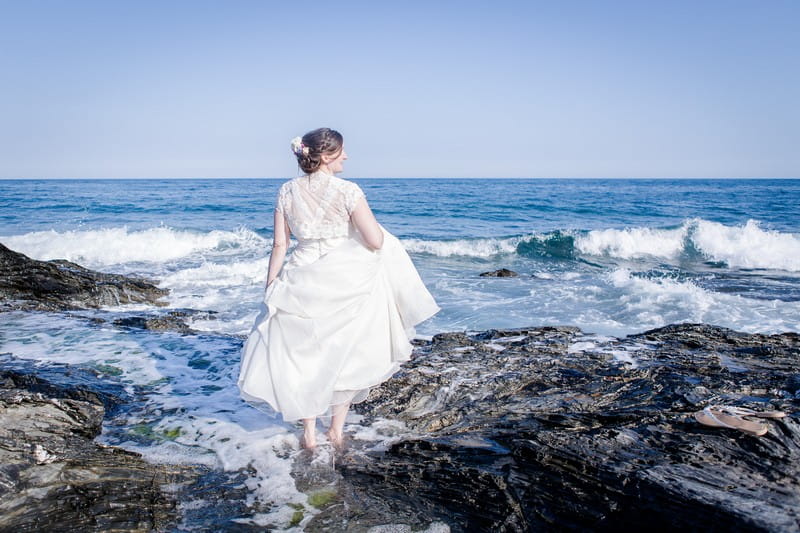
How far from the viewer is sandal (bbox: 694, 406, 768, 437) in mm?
2895

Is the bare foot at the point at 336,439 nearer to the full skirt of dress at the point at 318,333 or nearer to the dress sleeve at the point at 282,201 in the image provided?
the full skirt of dress at the point at 318,333

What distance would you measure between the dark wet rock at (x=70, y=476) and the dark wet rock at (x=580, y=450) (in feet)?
3.32

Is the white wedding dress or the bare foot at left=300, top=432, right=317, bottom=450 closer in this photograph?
the white wedding dress

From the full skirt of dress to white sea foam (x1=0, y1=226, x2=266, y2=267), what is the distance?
14.7m

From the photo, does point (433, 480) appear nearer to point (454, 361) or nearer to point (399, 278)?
point (399, 278)

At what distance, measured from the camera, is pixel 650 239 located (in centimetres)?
2258

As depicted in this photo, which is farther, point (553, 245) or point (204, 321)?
point (553, 245)

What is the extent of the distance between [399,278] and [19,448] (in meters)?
2.56

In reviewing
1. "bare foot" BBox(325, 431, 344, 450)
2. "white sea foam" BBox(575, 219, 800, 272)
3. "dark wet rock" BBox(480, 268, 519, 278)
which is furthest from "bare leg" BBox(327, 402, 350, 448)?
"white sea foam" BBox(575, 219, 800, 272)

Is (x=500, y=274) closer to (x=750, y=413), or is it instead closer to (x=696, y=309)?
(x=696, y=309)

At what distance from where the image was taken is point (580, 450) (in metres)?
3.02

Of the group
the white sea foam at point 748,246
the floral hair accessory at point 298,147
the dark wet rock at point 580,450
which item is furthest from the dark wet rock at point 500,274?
the floral hair accessory at point 298,147

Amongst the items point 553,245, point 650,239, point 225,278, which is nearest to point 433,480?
point 225,278

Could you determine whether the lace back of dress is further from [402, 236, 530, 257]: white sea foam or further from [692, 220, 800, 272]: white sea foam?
[692, 220, 800, 272]: white sea foam
